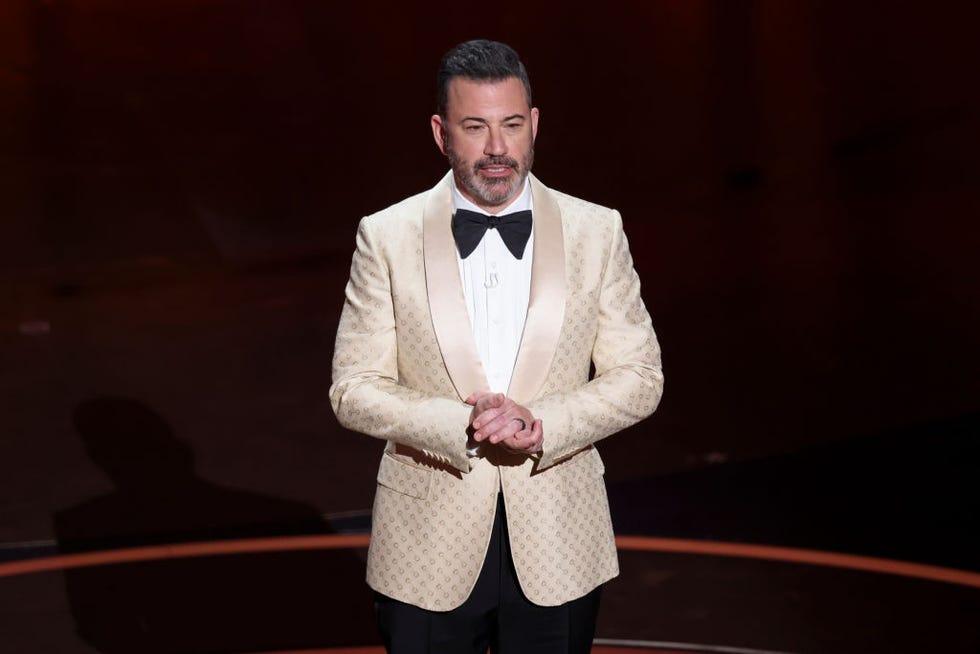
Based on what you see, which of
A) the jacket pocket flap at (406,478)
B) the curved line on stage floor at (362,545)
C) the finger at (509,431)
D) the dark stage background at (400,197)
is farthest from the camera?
the dark stage background at (400,197)

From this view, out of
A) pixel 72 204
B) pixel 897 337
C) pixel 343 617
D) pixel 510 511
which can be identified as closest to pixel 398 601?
pixel 510 511

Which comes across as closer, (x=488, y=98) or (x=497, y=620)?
(x=488, y=98)

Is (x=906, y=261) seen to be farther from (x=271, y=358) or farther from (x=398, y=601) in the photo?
(x=398, y=601)

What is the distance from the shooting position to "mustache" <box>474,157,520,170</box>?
7.90 feet

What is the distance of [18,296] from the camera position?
8.66m

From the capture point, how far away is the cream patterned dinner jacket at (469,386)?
7.98 ft

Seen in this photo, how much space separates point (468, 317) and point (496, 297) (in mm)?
87

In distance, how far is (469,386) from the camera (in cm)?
244

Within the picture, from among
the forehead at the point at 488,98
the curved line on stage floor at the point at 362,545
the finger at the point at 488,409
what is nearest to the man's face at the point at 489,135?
the forehead at the point at 488,98

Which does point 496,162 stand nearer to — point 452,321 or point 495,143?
point 495,143

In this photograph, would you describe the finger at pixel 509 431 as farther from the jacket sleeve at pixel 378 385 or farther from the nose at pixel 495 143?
the nose at pixel 495 143

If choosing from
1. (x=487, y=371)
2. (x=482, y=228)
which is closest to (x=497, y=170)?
(x=482, y=228)

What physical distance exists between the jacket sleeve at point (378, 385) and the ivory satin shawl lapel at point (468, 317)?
0.07 meters

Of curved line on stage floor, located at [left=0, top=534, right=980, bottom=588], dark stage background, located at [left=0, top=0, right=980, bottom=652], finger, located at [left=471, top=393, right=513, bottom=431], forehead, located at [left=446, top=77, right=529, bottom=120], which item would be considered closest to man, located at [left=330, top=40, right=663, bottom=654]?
forehead, located at [left=446, top=77, right=529, bottom=120]
